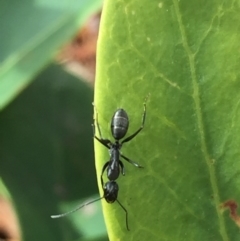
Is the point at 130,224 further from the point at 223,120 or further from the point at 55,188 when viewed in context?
the point at 55,188

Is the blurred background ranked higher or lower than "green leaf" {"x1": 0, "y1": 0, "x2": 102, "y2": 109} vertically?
lower

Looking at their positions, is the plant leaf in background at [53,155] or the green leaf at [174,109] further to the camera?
the plant leaf in background at [53,155]

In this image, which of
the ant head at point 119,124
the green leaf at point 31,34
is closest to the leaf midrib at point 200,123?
the ant head at point 119,124

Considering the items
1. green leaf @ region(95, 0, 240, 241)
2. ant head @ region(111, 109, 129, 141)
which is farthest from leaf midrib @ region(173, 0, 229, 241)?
ant head @ region(111, 109, 129, 141)

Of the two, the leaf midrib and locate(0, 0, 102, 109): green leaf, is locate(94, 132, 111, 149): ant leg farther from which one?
locate(0, 0, 102, 109): green leaf

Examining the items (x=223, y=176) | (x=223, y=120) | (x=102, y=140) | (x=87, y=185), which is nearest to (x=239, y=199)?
(x=223, y=176)

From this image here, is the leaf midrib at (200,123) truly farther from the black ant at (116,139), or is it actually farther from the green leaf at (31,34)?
the green leaf at (31,34)

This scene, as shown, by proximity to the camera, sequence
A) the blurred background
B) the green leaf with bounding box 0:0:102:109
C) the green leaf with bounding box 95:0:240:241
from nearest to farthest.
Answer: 1. the green leaf with bounding box 95:0:240:241
2. the green leaf with bounding box 0:0:102:109
3. the blurred background
